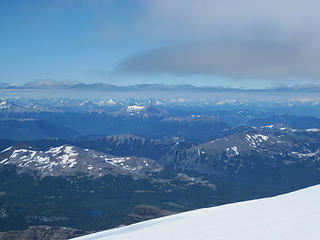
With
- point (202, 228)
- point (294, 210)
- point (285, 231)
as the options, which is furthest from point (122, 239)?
point (294, 210)

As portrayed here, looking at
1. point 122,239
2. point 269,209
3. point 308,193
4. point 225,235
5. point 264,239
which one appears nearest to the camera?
point 264,239

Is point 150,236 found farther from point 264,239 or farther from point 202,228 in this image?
point 264,239

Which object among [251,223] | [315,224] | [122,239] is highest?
[315,224]

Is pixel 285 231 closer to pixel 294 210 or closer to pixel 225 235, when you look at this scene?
pixel 225 235

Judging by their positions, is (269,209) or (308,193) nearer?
(269,209)

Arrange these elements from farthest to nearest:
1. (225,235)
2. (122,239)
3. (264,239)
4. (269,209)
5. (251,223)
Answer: (269,209) → (122,239) → (251,223) → (225,235) → (264,239)

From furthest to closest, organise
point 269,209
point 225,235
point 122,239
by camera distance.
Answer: point 269,209
point 122,239
point 225,235

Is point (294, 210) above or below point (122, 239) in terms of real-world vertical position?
above

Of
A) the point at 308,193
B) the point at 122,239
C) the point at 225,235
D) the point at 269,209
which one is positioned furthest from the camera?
the point at 308,193

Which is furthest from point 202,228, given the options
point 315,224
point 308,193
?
point 308,193
